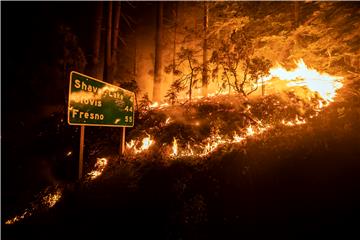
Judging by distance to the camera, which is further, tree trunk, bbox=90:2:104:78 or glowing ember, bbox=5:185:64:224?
tree trunk, bbox=90:2:104:78

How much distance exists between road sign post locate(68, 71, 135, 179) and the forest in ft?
0.29

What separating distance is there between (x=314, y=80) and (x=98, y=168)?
9274 millimetres

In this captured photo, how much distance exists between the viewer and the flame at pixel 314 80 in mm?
9539

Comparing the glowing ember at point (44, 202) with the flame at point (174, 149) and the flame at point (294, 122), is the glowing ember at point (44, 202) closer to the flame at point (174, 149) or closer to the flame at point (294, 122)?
the flame at point (174, 149)

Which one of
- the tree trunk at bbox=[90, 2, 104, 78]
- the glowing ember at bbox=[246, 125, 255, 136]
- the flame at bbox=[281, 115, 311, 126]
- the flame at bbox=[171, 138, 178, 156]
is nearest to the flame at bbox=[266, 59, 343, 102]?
the flame at bbox=[281, 115, 311, 126]

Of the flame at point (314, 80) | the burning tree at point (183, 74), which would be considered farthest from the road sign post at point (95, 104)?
the flame at point (314, 80)

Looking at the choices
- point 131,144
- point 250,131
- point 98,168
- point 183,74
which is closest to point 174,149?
point 131,144

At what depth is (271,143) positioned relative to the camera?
733cm

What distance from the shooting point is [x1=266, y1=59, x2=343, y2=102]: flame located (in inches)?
376

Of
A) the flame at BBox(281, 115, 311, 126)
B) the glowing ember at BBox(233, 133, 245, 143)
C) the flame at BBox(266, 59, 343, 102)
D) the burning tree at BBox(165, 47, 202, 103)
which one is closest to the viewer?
the glowing ember at BBox(233, 133, 245, 143)

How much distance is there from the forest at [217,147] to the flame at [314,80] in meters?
0.04

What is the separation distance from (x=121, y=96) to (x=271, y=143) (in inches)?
194

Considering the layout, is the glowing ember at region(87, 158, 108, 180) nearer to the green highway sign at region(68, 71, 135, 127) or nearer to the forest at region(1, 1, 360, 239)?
the forest at region(1, 1, 360, 239)

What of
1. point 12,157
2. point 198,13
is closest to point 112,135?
point 12,157
